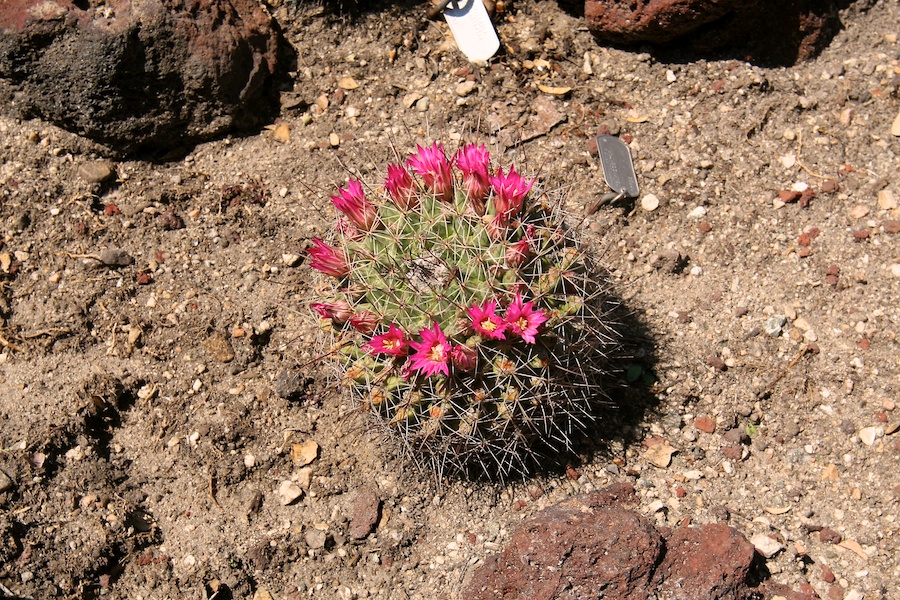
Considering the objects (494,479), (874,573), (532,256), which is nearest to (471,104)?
(532,256)

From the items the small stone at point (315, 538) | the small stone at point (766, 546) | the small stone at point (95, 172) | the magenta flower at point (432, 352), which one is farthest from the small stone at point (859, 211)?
the small stone at point (95, 172)

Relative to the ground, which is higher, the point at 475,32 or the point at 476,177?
the point at 476,177

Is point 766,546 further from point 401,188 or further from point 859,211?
point 401,188

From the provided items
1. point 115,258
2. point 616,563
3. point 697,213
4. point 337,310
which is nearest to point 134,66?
point 115,258

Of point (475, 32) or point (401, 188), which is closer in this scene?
point (401, 188)

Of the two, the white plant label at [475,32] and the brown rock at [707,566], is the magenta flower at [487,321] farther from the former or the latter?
the white plant label at [475,32]

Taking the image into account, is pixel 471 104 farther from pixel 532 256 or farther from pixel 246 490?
pixel 246 490

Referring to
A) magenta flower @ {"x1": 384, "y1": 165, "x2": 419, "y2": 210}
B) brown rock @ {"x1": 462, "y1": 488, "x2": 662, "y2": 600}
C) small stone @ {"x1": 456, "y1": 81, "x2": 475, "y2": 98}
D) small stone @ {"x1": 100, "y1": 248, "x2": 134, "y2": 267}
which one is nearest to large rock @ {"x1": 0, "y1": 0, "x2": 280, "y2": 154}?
small stone @ {"x1": 100, "y1": 248, "x2": 134, "y2": 267}
